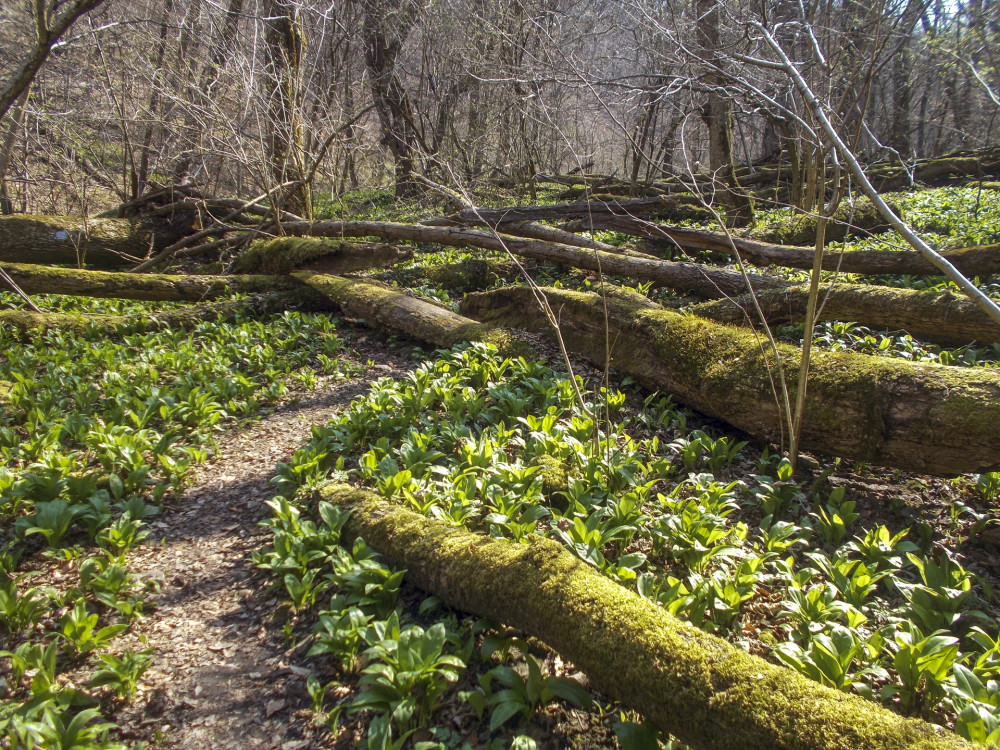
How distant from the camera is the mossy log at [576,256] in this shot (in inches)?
255

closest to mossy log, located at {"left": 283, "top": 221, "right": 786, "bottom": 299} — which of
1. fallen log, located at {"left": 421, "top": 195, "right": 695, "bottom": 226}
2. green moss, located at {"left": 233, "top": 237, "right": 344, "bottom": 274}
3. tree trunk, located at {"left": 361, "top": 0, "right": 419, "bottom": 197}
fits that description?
fallen log, located at {"left": 421, "top": 195, "right": 695, "bottom": 226}

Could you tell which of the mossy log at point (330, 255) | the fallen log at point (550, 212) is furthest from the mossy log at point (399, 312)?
the fallen log at point (550, 212)

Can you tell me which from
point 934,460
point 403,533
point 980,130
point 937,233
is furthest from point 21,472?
point 980,130

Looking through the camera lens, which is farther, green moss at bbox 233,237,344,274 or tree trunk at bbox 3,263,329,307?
green moss at bbox 233,237,344,274

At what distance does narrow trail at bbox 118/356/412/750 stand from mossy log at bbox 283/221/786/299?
11.8 ft

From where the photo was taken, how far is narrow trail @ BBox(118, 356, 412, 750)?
8.12ft

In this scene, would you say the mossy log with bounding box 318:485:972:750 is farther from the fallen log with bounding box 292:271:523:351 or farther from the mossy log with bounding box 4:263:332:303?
the mossy log with bounding box 4:263:332:303

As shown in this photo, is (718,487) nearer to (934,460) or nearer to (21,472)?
(934,460)

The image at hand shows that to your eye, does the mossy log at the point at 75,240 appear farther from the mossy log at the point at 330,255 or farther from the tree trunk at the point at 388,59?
the tree trunk at the point at 388,59

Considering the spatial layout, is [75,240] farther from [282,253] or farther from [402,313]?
[402,313]

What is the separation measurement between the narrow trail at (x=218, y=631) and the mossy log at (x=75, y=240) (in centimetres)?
759

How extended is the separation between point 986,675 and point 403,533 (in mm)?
2671

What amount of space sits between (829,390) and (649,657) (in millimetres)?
2531

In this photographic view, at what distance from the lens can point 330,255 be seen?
8.74m
